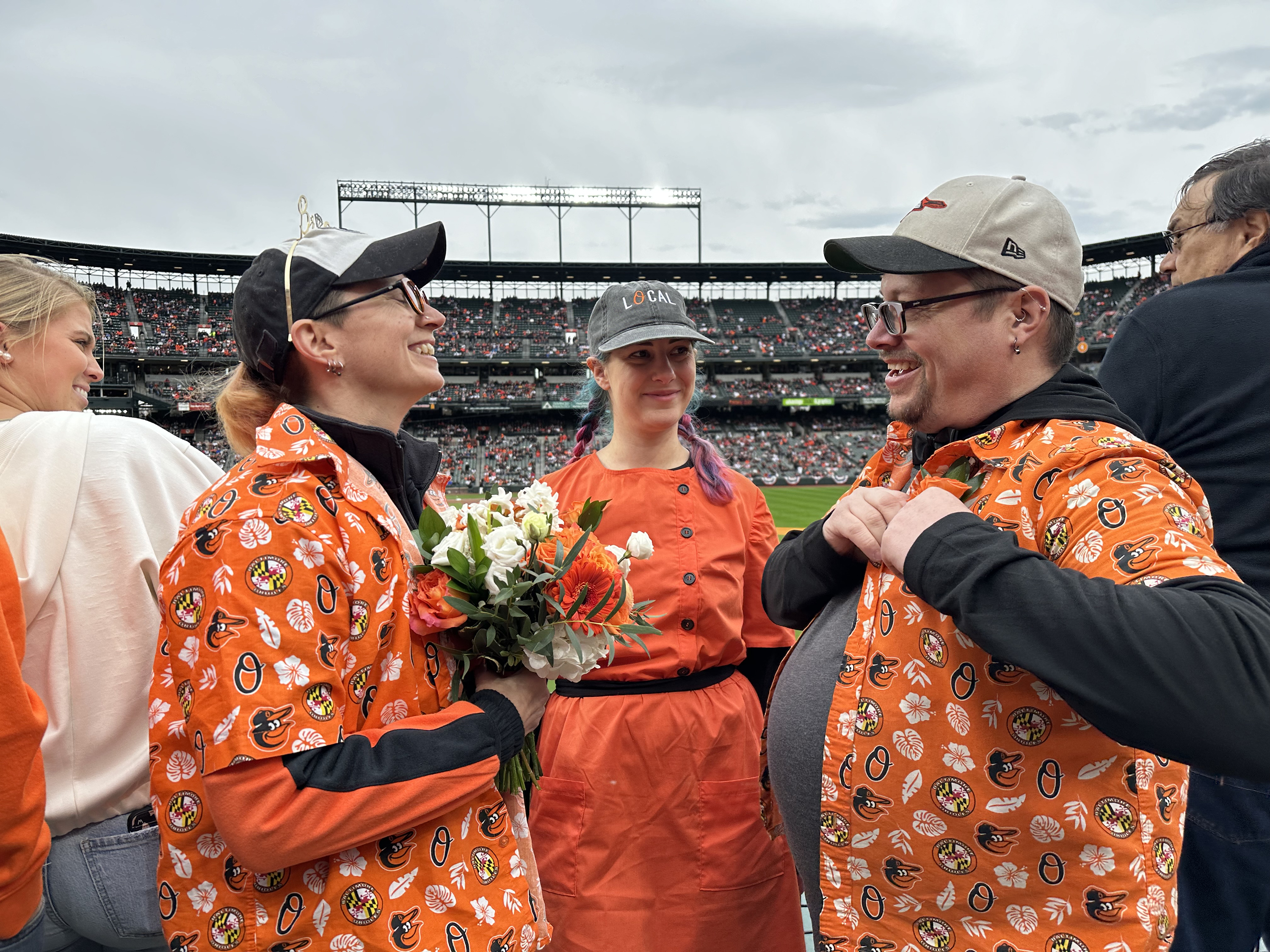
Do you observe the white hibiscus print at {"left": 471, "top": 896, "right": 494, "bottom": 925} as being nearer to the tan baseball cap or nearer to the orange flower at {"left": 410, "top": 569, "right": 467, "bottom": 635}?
the orange flower at {"left": 410, "top": 569, "right": 467, "bottom": 635}

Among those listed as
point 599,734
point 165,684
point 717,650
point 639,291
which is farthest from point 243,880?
point 639,291

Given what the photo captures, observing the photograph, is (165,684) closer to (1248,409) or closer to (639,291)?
(639,291)

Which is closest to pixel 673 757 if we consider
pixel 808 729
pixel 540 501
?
pixel 808 729

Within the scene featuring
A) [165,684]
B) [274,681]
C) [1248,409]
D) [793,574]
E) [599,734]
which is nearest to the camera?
[274,681]

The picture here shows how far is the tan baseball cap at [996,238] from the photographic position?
5.91 feet

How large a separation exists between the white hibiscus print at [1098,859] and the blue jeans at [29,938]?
2.44 m

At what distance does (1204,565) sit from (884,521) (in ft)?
2.05

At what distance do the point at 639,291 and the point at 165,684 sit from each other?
230 cm

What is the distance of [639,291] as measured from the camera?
3.30 meters

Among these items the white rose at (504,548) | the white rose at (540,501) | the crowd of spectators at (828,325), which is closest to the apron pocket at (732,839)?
the white rose at (540,501)

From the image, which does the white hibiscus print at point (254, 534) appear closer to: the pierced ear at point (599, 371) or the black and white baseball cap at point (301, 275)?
the black and white baseball cap at point (301, 275)

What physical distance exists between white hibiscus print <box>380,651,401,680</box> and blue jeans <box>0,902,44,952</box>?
3.63 feet

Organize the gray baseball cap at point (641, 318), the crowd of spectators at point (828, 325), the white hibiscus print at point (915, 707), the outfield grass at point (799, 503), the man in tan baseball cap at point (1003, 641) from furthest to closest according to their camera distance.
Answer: the crowd of spectators at point (828, 325) → the outfield grass at point (799, 503) → the gray baseball cap at point (641, 318) → the white hibiscus print at point (915, 707) → the man in tan baseball cap at point (1003, 641)

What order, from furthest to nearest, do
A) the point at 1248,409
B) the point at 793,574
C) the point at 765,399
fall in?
the point at 765,399 < the point at 1248,409 < the point at 793,574
